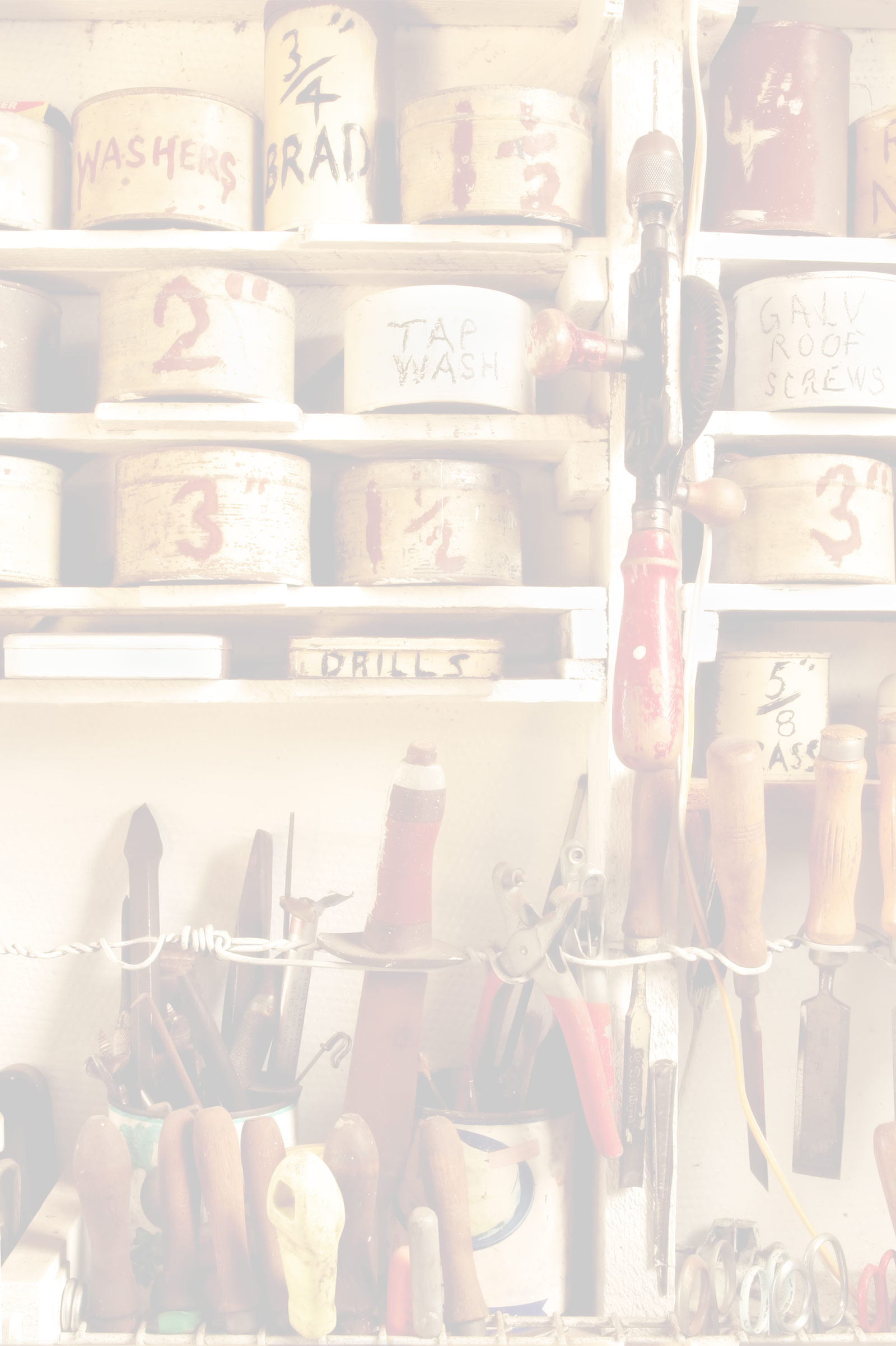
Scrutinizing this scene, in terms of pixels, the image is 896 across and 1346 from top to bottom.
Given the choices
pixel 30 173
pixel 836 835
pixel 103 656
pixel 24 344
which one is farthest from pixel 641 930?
pixel 30 173

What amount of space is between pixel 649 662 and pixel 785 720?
25 cm

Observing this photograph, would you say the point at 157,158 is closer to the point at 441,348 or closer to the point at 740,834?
the point at 441,348

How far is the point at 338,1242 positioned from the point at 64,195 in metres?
0.91

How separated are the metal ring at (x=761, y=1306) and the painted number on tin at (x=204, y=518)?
0.72m

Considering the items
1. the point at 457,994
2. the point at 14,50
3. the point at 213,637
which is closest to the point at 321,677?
the point at 213,637

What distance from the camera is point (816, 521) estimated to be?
0.92 m

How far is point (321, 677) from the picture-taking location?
94 centimetres

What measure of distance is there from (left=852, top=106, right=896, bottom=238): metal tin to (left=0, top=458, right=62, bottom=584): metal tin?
773 millimetres

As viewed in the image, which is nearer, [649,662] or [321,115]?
[649,662]

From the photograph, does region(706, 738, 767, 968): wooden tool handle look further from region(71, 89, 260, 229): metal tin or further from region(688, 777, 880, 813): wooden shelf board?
region(71, 89, 260, 229): metal tin

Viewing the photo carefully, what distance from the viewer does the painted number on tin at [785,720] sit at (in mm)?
949

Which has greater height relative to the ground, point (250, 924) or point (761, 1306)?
point (250, 924)

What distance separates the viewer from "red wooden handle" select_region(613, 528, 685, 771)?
76cm

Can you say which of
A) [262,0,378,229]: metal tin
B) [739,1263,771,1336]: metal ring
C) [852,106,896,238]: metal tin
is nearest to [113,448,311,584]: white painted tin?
[262,0,378,229]: metal tin
